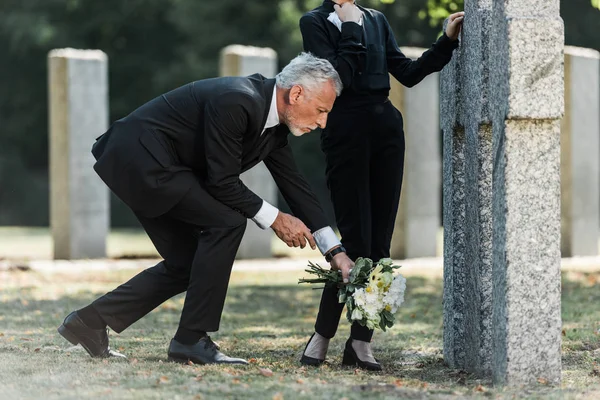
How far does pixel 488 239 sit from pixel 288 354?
5.21ft

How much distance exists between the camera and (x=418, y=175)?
1443 cm

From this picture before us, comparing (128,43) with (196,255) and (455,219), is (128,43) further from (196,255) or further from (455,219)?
(196,255)

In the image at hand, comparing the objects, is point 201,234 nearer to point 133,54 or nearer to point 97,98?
point 97,98

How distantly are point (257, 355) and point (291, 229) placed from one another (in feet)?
3.57

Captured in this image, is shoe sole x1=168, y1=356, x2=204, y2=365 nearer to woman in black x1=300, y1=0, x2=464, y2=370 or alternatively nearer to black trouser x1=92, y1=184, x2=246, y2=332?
black trouser x1=92, y1=184, x2=246, y2=332

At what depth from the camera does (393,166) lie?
591cm

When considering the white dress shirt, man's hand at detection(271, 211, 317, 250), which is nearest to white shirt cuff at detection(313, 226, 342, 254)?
the white dress shirt

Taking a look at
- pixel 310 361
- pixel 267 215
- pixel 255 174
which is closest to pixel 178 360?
pixel 310 361

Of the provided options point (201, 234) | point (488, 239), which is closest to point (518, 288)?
point (488, 239)

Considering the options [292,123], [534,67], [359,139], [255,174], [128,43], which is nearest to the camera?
[534,67]

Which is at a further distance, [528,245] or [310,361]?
[310,361]

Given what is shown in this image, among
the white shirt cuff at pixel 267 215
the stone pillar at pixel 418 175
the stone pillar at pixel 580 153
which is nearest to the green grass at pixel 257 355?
the white shirt cuff at pixel 267 215

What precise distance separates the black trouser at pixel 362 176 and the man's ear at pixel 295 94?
1.37ft

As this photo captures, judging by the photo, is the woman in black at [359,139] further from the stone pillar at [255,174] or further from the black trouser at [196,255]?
the stone pillar at [255,174]
